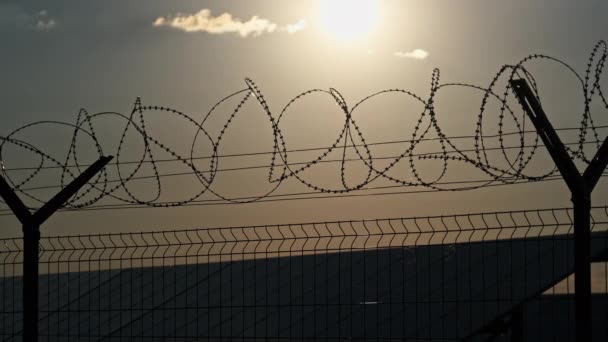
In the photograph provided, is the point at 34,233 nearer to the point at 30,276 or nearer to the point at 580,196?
the point at 30,276

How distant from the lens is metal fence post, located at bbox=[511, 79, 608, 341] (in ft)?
35.7

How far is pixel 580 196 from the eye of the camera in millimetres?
11047

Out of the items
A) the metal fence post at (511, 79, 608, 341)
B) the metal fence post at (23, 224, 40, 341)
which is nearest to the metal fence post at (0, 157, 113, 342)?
the metal fence post at (23, 224, 40, 341)

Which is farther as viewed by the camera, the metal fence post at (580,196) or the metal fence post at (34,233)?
the metal fence post at (34,233)

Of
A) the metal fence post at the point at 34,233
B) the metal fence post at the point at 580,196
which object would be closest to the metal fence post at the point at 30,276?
the metal fence post at the point at 34,233

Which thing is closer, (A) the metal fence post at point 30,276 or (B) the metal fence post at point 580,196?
(B) the metal fence post at point 580,196

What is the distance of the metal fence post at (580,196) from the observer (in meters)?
10.9

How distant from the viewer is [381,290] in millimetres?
17016

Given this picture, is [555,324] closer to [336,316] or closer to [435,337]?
[435,337]

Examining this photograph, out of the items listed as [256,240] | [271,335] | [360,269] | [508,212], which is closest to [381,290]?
[360,269]

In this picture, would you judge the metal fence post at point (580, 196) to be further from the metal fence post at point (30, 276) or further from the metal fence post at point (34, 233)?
the metal fence post at point (30, 276)

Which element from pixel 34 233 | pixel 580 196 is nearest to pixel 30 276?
pixel 34 233

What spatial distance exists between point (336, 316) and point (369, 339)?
1786 millimetres

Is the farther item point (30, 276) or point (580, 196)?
point (30, 276)
